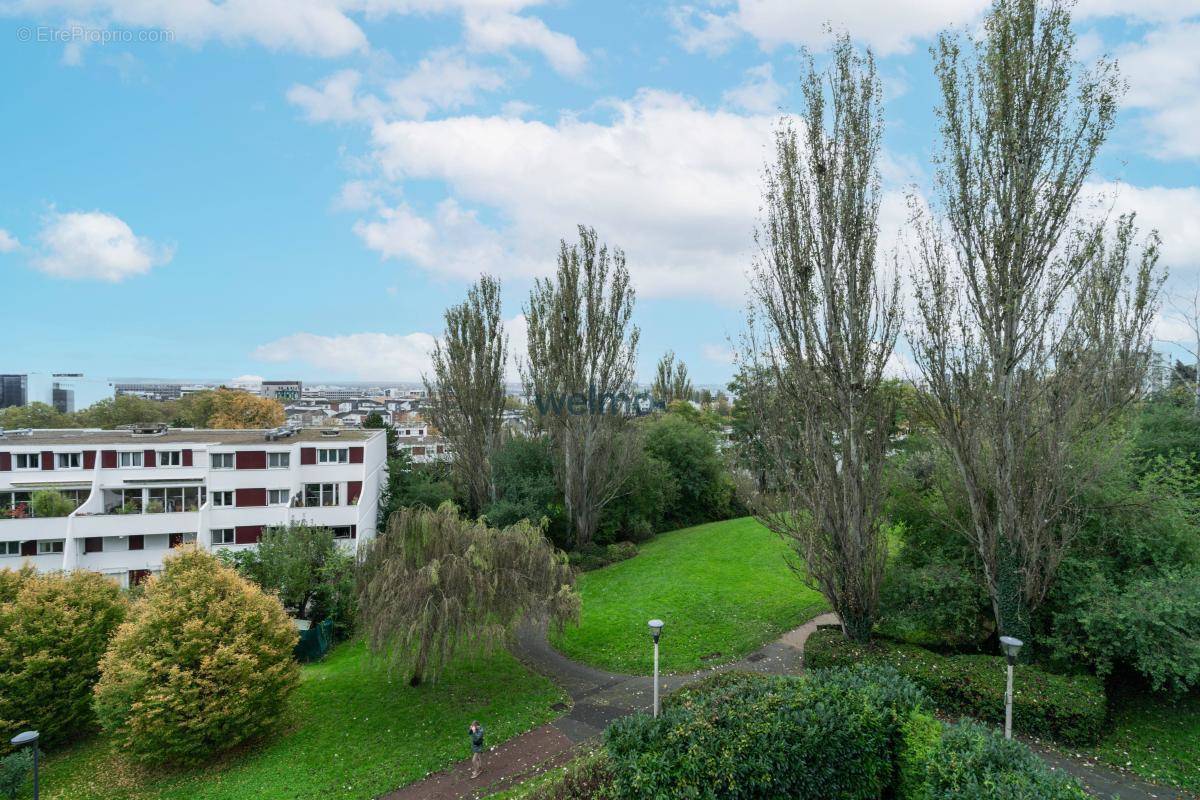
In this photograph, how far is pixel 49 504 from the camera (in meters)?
24.1

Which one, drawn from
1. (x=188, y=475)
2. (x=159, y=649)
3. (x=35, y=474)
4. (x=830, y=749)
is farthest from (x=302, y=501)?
(x=830, y=749)

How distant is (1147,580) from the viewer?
11211 mm

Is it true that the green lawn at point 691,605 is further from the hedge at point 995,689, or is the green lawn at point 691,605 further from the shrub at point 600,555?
the hedge at point 995,689

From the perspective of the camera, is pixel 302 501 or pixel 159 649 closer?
pixel 159 649

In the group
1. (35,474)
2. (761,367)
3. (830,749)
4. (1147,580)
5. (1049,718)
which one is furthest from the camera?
A: (35,474)

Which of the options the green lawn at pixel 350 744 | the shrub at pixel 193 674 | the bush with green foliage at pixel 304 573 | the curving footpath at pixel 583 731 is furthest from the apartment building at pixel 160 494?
the curving footpath at pixel 583 731

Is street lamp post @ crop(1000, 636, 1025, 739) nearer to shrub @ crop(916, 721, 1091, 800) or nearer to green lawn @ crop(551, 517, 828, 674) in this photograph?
shrub @ crop(916, 721, 1091, 800)

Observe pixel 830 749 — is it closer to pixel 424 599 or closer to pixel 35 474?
pixel 424 599

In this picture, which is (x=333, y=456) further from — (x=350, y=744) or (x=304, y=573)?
(x=350, y=744)

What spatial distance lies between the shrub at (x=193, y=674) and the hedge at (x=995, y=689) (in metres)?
13.3

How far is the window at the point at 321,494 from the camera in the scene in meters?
27.2

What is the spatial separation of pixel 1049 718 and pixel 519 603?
10.7 m

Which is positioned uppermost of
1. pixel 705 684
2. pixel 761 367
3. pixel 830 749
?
pixel 761 367

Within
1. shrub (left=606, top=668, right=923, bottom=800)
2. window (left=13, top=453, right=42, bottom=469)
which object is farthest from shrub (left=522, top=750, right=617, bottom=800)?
window (left=13, top=453, right=42, bottom=469)
